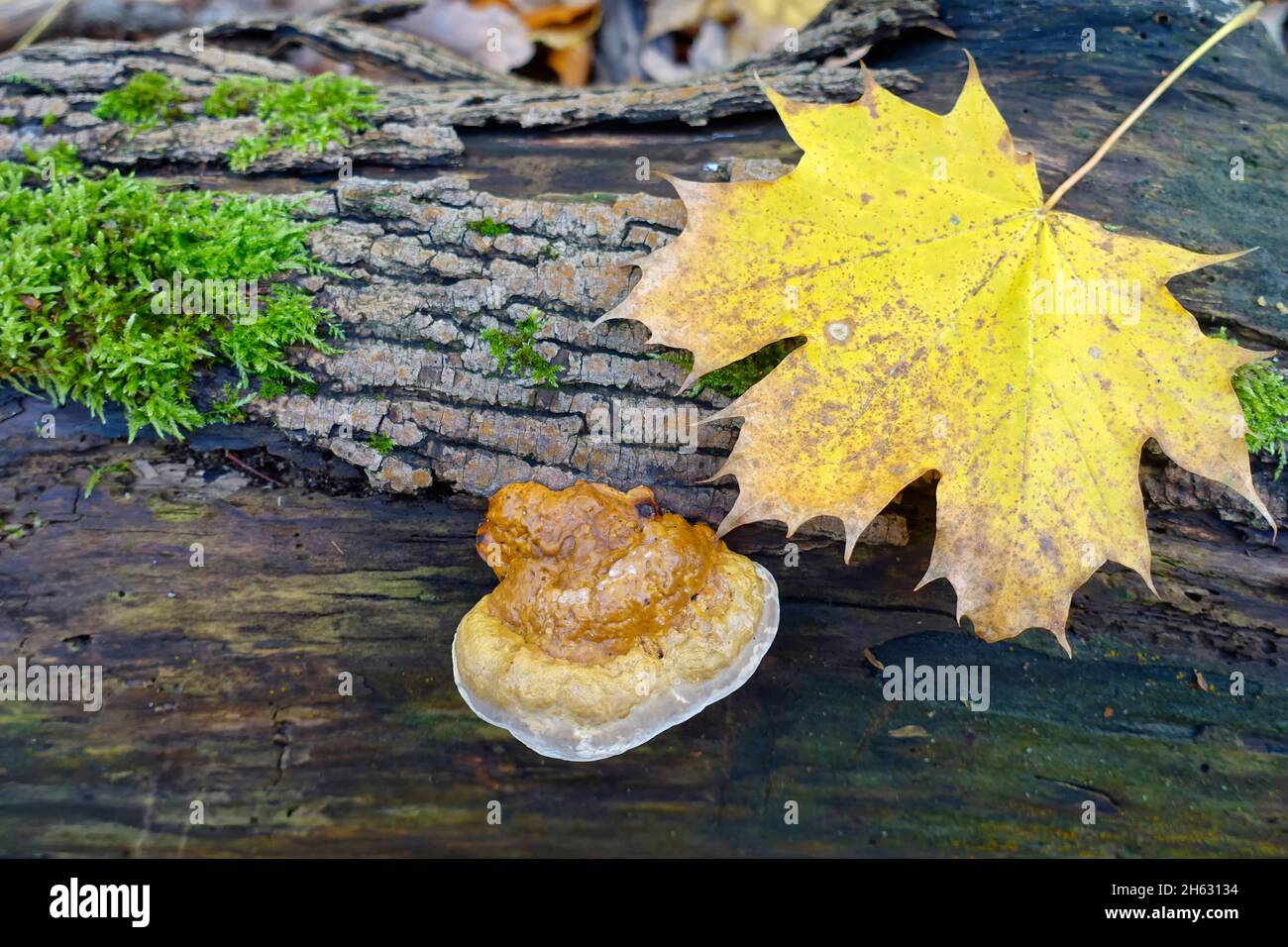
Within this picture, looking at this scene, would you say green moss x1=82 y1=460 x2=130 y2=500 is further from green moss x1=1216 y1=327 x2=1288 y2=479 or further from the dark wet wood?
green moss x1=1216 y1=327 x2=1288 y2=479

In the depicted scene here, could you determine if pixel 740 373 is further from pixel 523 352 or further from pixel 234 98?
pixel 234 98

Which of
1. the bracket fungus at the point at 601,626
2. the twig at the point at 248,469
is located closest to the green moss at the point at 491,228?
the bracket fungus at the point at 601,626

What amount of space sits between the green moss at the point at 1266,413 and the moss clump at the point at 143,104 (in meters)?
4.15

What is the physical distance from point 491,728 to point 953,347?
1975 millimetres

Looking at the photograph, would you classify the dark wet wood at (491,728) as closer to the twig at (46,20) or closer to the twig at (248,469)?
the twig at (248,469)

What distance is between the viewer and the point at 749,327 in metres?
2.42

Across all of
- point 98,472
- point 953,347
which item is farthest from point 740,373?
point 98,472

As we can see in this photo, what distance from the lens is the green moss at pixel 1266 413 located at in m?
2.68

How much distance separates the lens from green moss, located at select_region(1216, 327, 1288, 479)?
105 inches

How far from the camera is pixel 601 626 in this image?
2.49 metres

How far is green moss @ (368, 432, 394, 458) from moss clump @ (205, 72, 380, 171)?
1.24m

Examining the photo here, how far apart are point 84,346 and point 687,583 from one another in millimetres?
2268
